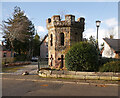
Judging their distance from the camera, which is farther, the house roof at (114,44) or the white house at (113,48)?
the house roof at (114,44)

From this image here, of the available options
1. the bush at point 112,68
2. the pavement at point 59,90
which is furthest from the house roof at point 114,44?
the pavement at point 59,90

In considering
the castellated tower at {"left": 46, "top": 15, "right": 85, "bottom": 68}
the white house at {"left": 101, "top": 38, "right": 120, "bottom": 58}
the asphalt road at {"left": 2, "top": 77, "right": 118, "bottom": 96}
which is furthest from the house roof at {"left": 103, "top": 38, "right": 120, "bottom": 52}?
the asphalt road at {"left": 2, "top": 77, "right": 118, "bottom": 96}

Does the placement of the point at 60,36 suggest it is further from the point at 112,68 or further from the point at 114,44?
the point at 114,44

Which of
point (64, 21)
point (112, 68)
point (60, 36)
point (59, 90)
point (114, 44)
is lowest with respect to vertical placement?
point (59, 90)

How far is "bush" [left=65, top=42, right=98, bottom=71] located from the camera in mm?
10508

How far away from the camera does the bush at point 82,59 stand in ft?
34.5

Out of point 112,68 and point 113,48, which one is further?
point 113,48

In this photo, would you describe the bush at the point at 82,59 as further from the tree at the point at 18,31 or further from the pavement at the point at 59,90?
the tree at the point at 18,31

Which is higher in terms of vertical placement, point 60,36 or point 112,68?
point 60,36

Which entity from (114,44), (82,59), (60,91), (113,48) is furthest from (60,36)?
(114,44)

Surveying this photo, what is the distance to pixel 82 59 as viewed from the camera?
10.5 meters

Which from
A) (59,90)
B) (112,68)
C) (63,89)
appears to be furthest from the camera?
(112,68)

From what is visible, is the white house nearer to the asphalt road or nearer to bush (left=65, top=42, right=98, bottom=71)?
bush (left=65, top=42, right=98, bottom=71)

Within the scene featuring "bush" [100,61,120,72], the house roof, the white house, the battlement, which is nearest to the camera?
"bush" [100,61,120,72]
